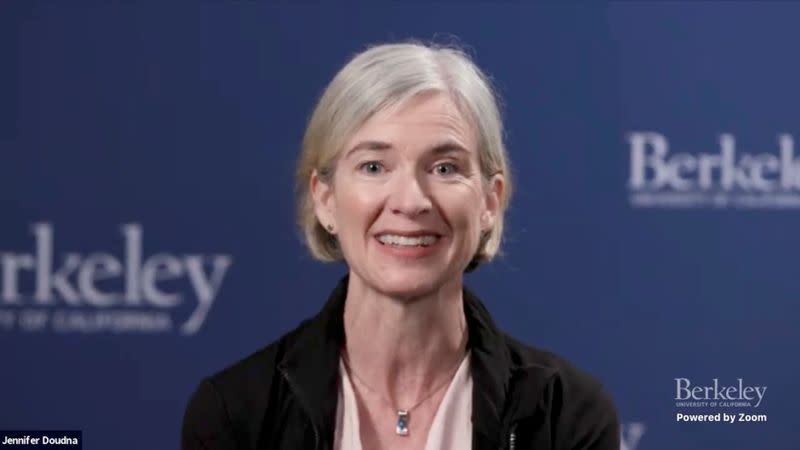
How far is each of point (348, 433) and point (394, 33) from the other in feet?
3.12

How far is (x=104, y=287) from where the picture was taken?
2.51 metres

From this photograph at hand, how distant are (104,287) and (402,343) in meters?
0.87

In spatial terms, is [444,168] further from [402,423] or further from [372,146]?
[402,423]

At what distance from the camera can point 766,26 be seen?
2.54m

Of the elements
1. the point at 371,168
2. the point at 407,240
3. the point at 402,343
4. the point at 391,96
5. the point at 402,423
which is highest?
the point at 391,96

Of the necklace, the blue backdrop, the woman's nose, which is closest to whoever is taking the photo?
the woman's nose

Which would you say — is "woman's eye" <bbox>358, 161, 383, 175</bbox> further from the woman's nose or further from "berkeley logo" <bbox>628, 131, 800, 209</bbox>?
"berkeley logo" <bbox>628, 131, 800, 209</bbox>

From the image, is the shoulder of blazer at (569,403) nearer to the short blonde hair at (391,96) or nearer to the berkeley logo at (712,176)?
the short blonde hair at (391,96)

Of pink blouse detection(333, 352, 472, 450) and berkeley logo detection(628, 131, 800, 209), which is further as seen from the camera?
berkeley logo detection(628, 131, 800, 209)

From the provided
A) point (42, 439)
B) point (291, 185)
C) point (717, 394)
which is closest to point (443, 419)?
point (291, 185)

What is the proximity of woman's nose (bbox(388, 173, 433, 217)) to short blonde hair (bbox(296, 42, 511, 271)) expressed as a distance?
0.11 meters

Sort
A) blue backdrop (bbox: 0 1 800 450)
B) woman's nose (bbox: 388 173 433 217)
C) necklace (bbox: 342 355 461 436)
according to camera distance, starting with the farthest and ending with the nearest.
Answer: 1. blue backdrop (bbox: 0 1 800 450)
2. necklace (bbox: 342 355 461 436)
3. woman's nose (bbox: 388 173 433 217)

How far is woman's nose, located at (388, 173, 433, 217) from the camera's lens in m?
1.77

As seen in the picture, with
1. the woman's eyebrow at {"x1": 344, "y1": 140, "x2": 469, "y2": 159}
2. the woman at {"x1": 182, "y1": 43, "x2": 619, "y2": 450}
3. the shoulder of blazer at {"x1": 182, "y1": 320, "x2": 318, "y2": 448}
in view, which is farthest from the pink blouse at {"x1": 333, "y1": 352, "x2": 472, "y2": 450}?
the woman's eyebrow at {"x1": 344, "y1": 140, "x2": 469, "y2": 159}
